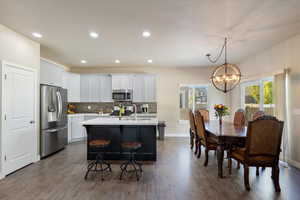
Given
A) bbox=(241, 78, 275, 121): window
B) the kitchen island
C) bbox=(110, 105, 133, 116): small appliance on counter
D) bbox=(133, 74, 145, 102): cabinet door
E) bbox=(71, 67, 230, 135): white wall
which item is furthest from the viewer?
bbox=(71, 67, 230, 135): white wall

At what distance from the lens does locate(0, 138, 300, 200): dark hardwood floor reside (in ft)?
8.00

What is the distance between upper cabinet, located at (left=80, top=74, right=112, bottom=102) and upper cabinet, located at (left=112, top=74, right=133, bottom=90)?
0.88ft

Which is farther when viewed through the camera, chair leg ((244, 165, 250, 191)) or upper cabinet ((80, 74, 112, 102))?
upper cabinet ((80, 74, 112, 102))

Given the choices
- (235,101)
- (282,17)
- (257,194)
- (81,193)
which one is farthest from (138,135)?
(235,101)

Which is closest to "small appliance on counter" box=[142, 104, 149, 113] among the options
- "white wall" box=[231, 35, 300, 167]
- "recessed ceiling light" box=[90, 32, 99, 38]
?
"recessed ceiling light" box=[90, 32, 99, 38]

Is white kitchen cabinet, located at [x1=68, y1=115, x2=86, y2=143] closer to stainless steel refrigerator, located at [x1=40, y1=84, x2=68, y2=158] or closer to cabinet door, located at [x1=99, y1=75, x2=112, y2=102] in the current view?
stainless steel refrigerator, located at [x1=40, y1=84, x2=68, y2=158]

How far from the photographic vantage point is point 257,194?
8.10 ft

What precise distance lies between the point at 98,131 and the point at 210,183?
8.44 feet

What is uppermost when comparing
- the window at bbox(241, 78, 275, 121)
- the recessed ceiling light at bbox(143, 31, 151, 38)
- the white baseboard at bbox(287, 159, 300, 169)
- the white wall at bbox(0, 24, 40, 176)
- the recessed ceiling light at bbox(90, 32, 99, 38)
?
the recessed ceiling light at bbox(90, 32, 99, 38)

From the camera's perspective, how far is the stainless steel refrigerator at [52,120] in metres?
3.98

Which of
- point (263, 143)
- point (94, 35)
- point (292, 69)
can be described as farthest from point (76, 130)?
point (292, 69)

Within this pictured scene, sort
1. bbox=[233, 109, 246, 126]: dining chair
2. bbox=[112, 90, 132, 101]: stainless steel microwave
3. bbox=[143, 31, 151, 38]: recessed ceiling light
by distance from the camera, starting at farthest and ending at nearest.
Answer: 1. bbox=[112, 90, 132, 101]: stainless steel microwave
2. bbox=[233, 109, 246, 126]: dining chair
3. bbox=[143, 31, 151, 38]: recessed ceiling light

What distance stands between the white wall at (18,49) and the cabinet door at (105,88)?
265cm

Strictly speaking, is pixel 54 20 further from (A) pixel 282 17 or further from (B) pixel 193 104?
(B) pixel 193 104
